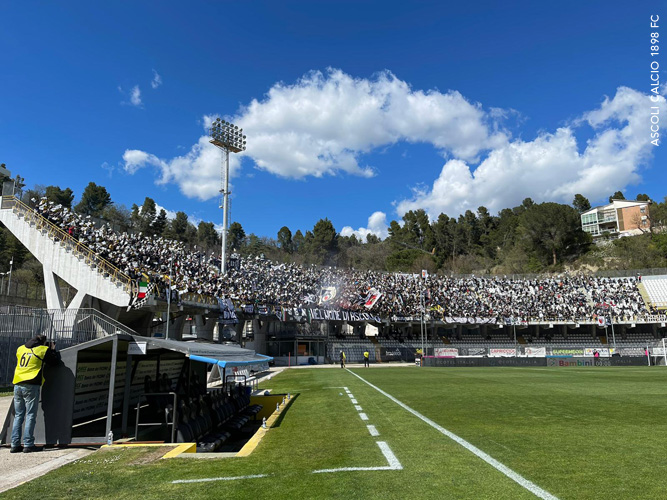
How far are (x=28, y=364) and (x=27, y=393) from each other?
1.59ft

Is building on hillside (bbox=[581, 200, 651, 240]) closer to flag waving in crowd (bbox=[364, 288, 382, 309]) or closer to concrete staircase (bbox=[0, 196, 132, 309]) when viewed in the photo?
flag waving in crowd (bbox=[364, 288, 382, 309])

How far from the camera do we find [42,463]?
7000 millimetres

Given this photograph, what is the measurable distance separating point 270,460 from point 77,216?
111ft

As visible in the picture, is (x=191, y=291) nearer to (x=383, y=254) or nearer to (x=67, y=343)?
(x=67, y=343)

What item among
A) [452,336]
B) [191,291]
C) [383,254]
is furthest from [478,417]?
[383,254]

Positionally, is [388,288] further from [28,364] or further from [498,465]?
[498,465]

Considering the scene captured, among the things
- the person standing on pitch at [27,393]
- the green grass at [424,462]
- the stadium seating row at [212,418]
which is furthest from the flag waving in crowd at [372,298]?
the person standing on pitch at [27,393]

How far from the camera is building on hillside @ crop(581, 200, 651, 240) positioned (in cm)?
9481

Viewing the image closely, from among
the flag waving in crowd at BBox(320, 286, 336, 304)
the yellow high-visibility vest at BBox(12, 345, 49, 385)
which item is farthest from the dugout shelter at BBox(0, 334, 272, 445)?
the flag waving in crowd at BBox(320, 286, 336, 304)

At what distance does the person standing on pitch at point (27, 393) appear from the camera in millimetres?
7656

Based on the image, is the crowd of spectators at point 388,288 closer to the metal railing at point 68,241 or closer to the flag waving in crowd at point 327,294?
the flag waving in crowd at point 327,294

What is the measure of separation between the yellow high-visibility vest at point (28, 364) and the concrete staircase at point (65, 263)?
23.1m

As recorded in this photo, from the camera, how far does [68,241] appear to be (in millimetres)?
30500

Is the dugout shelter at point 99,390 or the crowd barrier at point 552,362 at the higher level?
the dugout shelter at point 99,390
